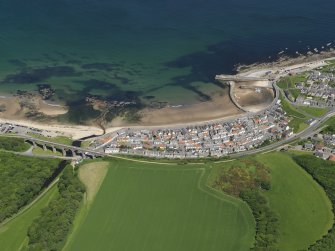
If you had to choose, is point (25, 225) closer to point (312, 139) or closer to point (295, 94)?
point (312, 139)

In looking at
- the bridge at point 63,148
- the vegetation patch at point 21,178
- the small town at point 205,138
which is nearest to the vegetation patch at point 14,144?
the bridge at point 63,148

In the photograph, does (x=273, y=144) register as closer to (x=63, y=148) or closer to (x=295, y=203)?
(x=295, y=203)

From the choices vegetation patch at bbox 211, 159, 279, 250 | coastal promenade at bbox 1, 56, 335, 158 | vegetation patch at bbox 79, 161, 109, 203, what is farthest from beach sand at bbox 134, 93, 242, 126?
vegetation patch at bbox 211, 159, 279, 250

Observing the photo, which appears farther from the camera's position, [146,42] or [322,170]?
[146,42]

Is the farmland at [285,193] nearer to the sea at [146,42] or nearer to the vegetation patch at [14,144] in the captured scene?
the sea at [146,42]

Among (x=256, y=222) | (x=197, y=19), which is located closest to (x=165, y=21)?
(x=197, y=19)

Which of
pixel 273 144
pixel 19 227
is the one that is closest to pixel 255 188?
pixel 273 144

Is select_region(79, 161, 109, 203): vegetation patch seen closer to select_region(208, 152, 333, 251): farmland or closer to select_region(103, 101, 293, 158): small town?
select_region(103, 101, 293, 158): small town
